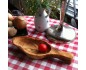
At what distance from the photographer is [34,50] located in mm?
883

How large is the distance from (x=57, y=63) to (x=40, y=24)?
0.31 m

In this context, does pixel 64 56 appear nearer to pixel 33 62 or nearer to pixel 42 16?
pixel 33 62

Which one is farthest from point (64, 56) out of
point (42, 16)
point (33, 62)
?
point (42, 16)

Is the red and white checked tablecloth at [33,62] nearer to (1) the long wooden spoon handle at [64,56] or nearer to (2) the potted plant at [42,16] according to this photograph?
(1) the long wooden spoon handle at [64,56]

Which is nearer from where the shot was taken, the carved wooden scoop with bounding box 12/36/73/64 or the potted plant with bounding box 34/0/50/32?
the carved wooden scoop with bounding box 12/36/73/64

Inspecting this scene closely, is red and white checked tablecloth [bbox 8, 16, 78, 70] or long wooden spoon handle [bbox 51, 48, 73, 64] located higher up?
long wooden spoon handle [bbox 51, 48, 73, 64]

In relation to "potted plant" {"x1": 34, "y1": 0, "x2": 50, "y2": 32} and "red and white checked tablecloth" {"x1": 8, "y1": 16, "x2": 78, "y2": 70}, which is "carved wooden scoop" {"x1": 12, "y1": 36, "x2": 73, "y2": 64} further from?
"potted plant" {"x1": 34, "y1": 0, "x2": 50, "y2": 32}

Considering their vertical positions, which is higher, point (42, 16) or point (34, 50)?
point (42, 16)

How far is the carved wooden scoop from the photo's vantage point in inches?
32.5

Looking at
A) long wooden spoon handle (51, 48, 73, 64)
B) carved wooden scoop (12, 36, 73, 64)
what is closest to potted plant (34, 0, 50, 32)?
carved wooden scoop (12, 36, 73, 64)

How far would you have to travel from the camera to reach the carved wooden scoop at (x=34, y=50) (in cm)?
83

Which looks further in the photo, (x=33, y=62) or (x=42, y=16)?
(x=42, y=16)

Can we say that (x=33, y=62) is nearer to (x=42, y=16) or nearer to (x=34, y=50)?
(x=34, y=50)
